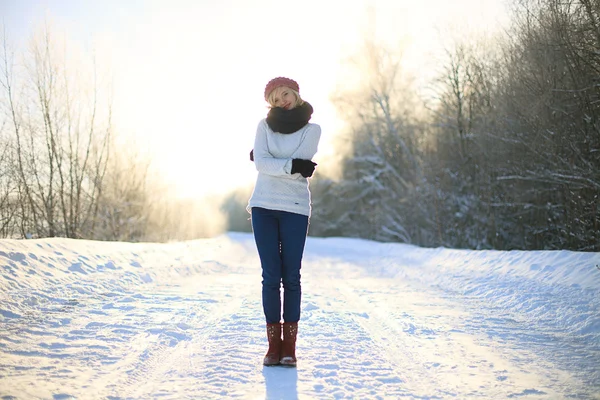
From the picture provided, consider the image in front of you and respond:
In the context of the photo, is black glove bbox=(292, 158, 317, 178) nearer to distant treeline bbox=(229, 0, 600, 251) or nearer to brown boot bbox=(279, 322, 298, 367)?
brown boot bbox=(279, 322, 298, 367)

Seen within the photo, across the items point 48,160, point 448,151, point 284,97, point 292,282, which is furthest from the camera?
point 448,151

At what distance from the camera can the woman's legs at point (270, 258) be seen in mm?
2881

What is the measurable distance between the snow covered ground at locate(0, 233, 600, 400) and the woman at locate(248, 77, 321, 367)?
0.41 m

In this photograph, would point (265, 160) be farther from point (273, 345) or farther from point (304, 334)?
point (304, 334)

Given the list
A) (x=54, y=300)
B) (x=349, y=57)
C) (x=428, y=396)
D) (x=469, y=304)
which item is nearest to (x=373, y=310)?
(x=469, y=304)

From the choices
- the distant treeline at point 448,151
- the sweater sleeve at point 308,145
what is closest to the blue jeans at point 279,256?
the sweater sleeve at point 308,145

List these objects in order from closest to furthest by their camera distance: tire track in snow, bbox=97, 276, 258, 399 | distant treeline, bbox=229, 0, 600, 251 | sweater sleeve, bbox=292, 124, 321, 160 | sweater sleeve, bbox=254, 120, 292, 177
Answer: tire track in snow, bbox=97, 276, 258, 399 → sweater sleeve, bbox=254, 120, 292, 177 → sweater sleeve, bbox=292, 124, 321, 160 → distant treeline, bbox=229, 0, 600, 251

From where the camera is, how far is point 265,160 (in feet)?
9.53

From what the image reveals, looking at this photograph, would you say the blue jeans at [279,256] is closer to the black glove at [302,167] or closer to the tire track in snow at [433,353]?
the black glove at [302,167]

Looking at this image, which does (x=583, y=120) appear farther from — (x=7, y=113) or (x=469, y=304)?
(x=7, y=113)

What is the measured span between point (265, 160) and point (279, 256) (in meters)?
0.70

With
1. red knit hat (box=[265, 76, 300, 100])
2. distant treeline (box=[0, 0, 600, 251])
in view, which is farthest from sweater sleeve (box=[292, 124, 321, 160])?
distant treeline (box=[0, 0, 600, 251])

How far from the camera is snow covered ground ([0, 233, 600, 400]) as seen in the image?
234 centimetres

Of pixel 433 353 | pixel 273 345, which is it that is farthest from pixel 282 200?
pixel 433 353
